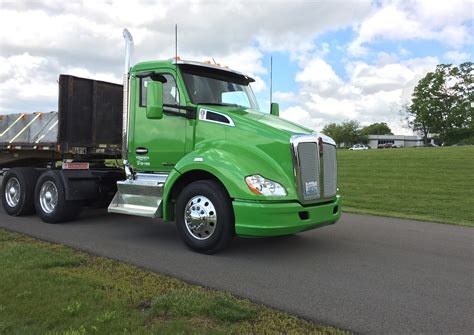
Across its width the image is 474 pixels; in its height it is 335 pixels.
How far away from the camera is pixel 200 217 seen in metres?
6.40

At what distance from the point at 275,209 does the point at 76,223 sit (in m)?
4.54

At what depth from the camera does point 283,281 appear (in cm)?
525

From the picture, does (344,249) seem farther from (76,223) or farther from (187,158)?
(76,223)

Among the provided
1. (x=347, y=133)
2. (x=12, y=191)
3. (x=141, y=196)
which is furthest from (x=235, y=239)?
(x=347, y=133)

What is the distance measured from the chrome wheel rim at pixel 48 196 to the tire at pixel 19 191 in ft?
1.69

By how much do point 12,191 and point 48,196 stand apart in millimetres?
1345

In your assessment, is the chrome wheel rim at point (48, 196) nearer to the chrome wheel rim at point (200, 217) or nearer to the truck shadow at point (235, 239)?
the truck shadow at point (235, 239)

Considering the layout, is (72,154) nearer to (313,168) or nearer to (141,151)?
(141,151)

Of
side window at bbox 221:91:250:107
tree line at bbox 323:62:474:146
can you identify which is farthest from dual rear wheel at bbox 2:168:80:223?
tree line at bbox 323:62:474:146

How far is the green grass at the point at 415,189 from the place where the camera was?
1152 centimetres

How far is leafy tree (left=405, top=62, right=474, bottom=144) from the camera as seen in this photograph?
3716 inches

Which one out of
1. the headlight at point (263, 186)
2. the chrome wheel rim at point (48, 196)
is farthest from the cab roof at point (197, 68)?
the chrome wheel rim at point (48, 196)

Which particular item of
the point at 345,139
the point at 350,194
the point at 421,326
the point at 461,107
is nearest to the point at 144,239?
the point at 421,326

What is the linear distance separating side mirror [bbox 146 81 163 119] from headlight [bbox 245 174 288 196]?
1.75 m
